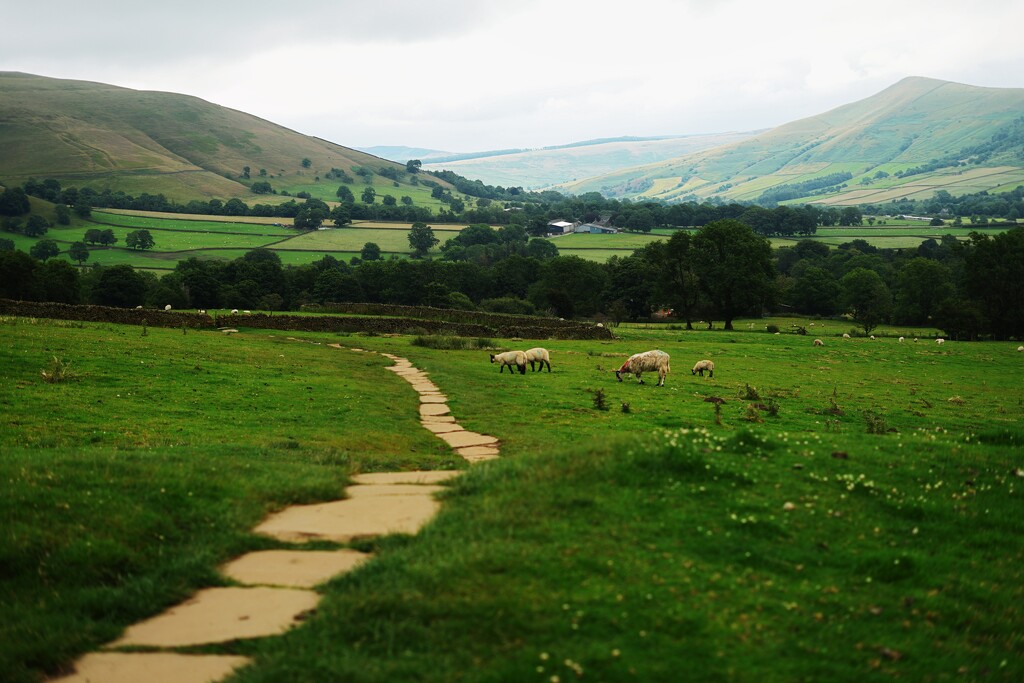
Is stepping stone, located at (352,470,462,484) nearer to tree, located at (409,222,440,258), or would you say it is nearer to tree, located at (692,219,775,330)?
tree, located at (692,219,775,330)

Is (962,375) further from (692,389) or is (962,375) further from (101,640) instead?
(101,640)

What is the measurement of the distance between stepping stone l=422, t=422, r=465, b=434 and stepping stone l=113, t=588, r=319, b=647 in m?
12.5

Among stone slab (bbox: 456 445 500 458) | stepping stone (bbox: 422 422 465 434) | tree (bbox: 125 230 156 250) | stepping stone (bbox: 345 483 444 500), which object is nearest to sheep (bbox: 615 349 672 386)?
stepping stone (bbox: 422 422 465 434)

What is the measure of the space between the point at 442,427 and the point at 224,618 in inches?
538

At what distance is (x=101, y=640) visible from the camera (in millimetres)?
6668

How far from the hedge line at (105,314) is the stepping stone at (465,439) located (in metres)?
32.1

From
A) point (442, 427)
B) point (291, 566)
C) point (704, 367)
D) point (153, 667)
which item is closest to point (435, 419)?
point (442, 427)

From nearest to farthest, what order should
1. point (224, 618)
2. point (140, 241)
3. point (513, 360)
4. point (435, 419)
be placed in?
1. point (224, 618)
2. point (435, 419)
3. point (513, 360)
4. point (140, 241)

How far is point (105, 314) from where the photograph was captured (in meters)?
43.9

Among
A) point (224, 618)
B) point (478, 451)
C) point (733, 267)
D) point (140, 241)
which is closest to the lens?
point (224, 618)

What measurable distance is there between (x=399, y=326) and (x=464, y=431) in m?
37.8

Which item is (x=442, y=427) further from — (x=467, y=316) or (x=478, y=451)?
(x=467, y=316)

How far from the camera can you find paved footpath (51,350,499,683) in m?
6.18

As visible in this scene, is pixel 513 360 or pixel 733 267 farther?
pixel 733 267
